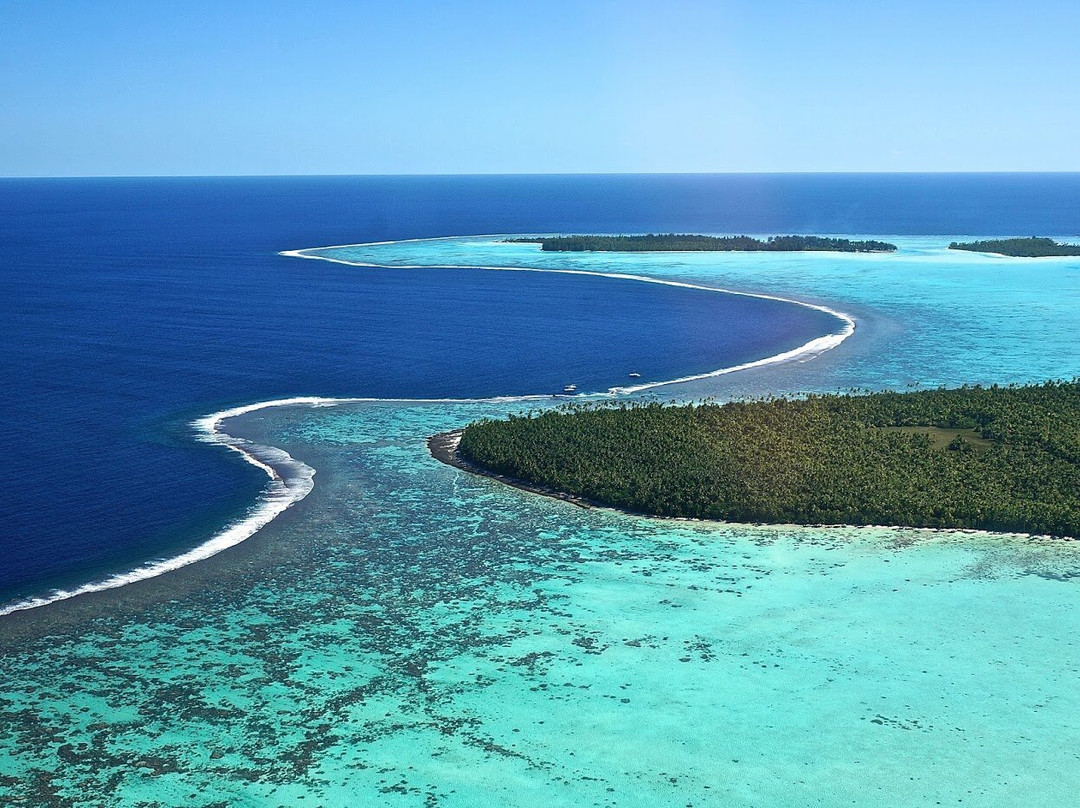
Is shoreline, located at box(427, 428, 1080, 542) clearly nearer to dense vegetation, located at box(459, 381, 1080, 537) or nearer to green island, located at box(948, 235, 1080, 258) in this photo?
dense vegetation, located at box(459, 381, 1080, 537)

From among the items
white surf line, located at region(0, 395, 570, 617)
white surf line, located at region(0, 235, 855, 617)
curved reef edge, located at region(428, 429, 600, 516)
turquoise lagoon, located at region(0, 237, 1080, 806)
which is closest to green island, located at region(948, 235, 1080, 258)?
white surf line, located at region(0, 235, 855, 617)

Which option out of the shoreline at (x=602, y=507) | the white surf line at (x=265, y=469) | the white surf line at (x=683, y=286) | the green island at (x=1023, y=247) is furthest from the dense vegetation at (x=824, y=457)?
the green island at (x=1023, y=247)

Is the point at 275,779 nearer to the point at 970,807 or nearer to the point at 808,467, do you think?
the point at 970,807

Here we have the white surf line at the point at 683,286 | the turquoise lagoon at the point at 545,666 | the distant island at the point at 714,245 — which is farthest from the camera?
the distant island at the point at 714,245

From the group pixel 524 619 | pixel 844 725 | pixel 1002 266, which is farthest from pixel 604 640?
pixel 1002 266

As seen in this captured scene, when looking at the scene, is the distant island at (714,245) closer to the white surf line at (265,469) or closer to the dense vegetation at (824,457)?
the white surf line at (265,469)

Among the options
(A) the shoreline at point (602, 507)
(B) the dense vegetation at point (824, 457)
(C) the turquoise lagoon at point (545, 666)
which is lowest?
(C) the turquoise lagoon at point (545, 666)
